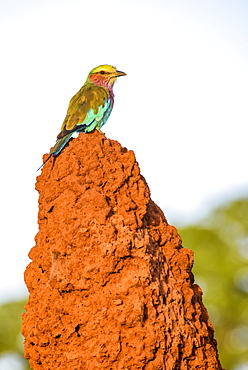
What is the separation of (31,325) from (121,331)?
901 millimetres

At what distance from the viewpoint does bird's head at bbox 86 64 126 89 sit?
923 centimetres

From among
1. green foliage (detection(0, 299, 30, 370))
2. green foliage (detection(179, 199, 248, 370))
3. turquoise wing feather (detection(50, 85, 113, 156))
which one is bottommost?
turquoise wing feather (detection(50, 85, 113, 156))

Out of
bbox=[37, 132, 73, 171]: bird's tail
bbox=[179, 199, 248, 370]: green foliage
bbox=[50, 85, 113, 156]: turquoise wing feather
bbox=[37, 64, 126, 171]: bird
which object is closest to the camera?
bbox=[37, 132, 73, 171]: bird's tail

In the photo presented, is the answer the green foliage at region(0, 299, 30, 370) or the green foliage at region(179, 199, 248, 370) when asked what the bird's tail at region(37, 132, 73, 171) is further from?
the green foliage at region(0, 299, 30, 370)

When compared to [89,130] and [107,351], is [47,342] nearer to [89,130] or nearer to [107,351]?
[107,351]

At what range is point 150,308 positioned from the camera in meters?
5.66

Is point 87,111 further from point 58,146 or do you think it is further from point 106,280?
point 106,280

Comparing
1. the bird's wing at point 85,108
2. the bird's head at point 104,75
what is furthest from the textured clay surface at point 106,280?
the bird's head at point 104,75

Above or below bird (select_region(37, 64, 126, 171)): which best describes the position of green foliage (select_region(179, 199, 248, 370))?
above

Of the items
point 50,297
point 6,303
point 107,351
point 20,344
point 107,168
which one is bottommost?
point 107,351

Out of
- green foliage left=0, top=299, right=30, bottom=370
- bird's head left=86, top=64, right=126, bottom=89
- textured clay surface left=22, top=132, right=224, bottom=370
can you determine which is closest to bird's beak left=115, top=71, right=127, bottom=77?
bird's head left=86, top=64, right=126, bottom=89

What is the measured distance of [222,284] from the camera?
23.0m

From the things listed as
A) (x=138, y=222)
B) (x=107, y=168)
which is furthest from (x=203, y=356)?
(x=107, y=168)

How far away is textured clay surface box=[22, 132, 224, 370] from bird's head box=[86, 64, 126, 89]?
302 centimetres
